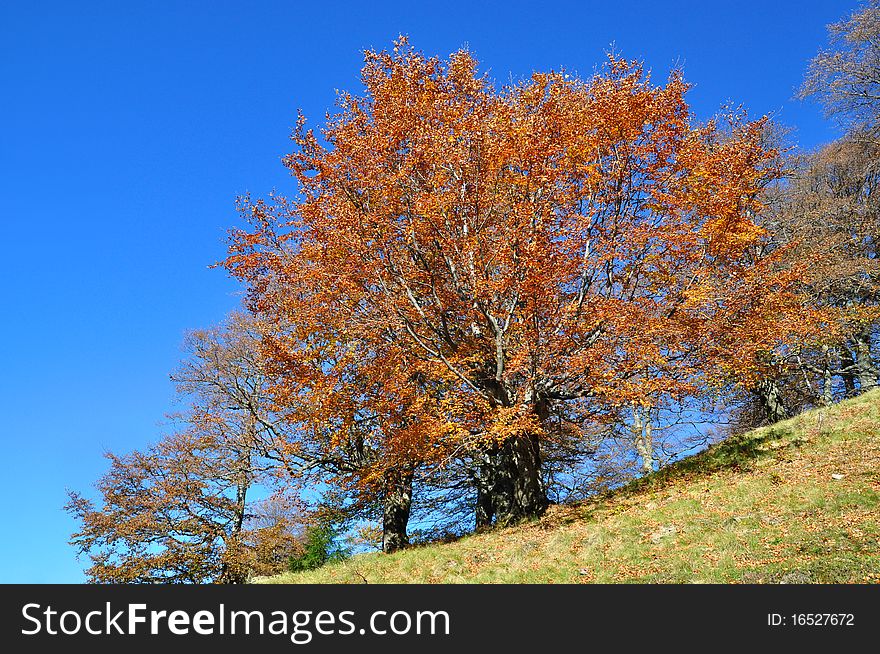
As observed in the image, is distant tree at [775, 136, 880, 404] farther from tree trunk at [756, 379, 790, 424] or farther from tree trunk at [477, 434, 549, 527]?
tree trunk at [477, 434, 549, 527]

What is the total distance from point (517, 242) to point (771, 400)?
15.3 m

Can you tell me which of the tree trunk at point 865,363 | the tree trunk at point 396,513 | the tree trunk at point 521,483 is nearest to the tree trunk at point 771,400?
Answer: the tree trunk at point 865,363

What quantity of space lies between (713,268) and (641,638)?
38.7 ft

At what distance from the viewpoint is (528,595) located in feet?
31.1

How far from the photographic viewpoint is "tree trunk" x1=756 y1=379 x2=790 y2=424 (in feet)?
76.7

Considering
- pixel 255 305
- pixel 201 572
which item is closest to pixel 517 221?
pixel 255 305

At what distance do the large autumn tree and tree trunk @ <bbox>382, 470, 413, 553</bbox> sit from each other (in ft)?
14.5

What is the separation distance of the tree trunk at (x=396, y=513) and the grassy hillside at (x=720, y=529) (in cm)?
411

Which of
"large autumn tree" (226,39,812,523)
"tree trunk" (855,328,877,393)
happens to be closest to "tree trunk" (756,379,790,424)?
"tree trunk" (855,328,877,393)

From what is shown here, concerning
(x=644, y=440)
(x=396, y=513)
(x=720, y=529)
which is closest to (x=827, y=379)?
(x=644, y=440)

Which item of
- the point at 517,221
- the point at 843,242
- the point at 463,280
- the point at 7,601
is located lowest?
the point at 7,601

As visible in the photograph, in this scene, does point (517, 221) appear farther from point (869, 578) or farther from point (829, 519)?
point (869, 578)

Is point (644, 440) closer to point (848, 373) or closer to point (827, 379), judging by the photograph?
point (827, 379)

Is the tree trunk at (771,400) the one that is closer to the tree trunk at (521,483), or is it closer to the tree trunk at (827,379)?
the tree trunk at (827,379)
